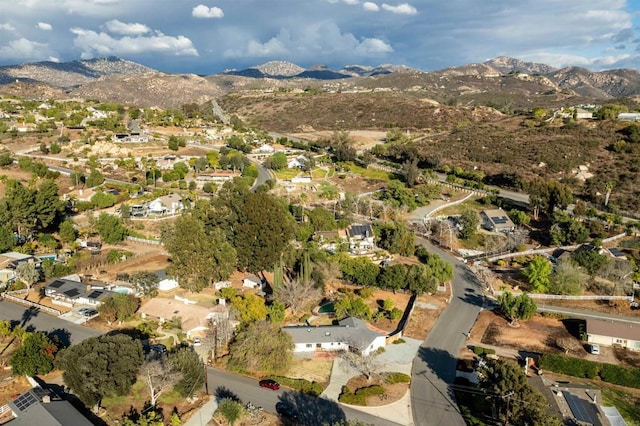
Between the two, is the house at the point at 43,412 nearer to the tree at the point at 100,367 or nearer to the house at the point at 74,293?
the tree at the point at 100,367

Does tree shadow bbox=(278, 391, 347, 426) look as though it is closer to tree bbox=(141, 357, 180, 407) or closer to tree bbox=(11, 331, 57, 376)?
tree bbox=(141, 357, 180, 407)

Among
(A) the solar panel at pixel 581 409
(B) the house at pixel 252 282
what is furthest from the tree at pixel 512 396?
(B) the house at pixel 252 282

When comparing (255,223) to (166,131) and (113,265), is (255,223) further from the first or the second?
(166,131)

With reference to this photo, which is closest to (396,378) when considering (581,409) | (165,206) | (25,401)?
(581,409)

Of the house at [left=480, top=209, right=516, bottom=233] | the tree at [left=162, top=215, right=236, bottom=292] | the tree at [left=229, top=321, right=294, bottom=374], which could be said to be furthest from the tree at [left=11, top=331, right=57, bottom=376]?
the house at [left=480, top=209, right=516, bottom=233]

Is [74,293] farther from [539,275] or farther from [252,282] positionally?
[539,275]
